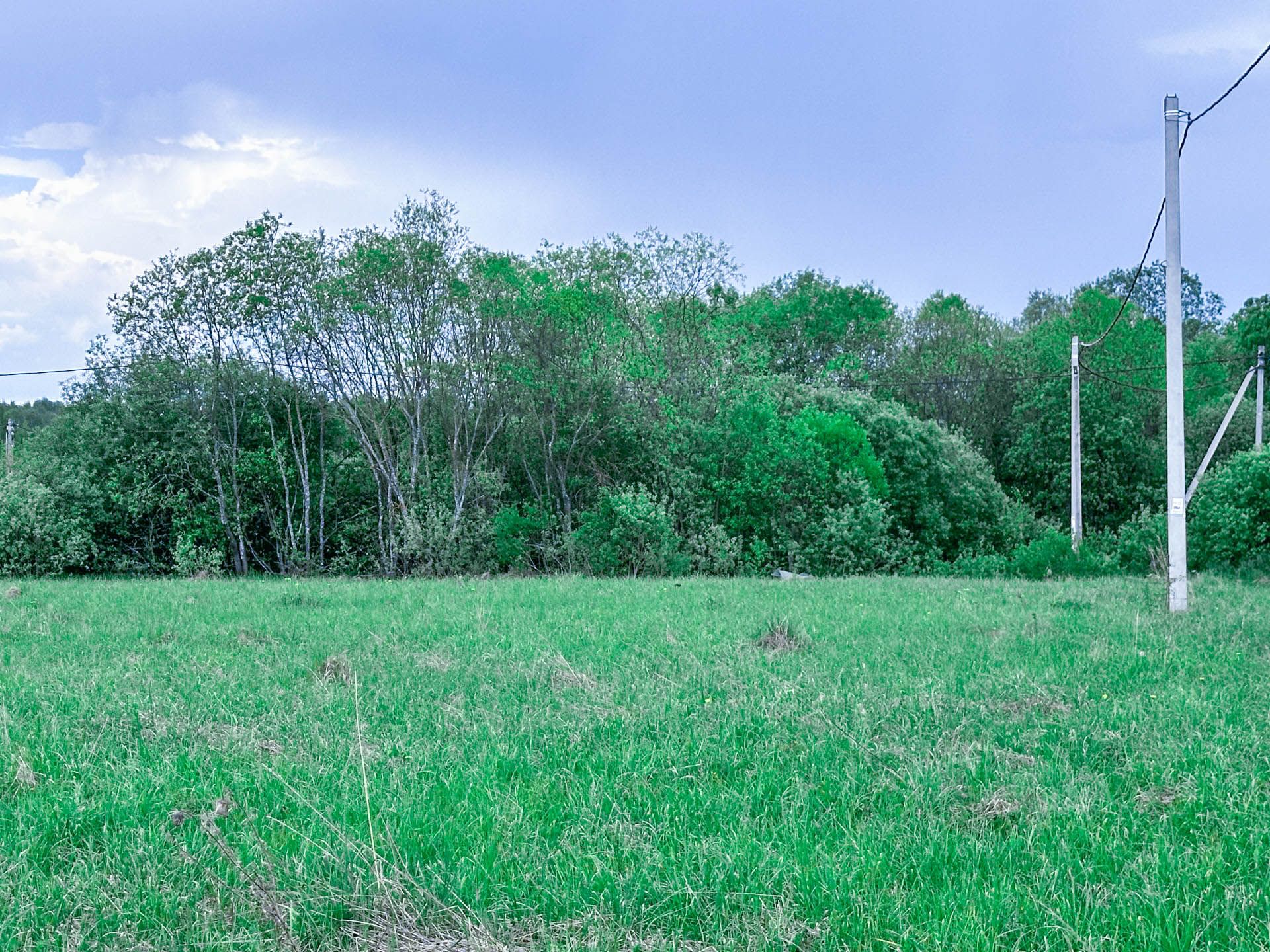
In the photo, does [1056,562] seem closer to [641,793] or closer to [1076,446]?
[1076,446]

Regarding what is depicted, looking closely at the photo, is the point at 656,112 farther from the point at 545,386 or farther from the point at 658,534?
the point at 658,534

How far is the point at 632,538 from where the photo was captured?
866 inches

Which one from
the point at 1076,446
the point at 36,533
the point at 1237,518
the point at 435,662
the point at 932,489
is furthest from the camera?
the point at 932,489

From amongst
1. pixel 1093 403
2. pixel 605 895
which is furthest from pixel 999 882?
pixel 1093 403

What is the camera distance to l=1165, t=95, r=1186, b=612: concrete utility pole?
11.2 m

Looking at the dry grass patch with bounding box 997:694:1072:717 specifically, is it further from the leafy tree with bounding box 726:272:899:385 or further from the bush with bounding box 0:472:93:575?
the bush with bounding box 0:472:93:575

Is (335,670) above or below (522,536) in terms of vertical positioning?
below

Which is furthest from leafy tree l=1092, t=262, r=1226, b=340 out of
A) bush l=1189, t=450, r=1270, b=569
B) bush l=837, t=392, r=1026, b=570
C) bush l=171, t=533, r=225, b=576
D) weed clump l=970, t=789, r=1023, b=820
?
weed clump l=970, t=789, r=1023, b=820

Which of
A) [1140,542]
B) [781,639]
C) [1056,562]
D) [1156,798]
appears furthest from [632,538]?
[1156,798]

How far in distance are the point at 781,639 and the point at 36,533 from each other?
2180cm

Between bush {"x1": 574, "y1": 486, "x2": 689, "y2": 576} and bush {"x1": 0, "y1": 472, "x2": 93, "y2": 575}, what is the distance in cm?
1346

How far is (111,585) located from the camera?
17422mm

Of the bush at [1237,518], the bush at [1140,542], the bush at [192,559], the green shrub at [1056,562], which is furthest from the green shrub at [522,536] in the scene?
the bush at [1237,518]

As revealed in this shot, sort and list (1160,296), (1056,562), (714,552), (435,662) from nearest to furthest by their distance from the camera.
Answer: (435,662)
(1056,562)
(714,552)
(1160,296)
